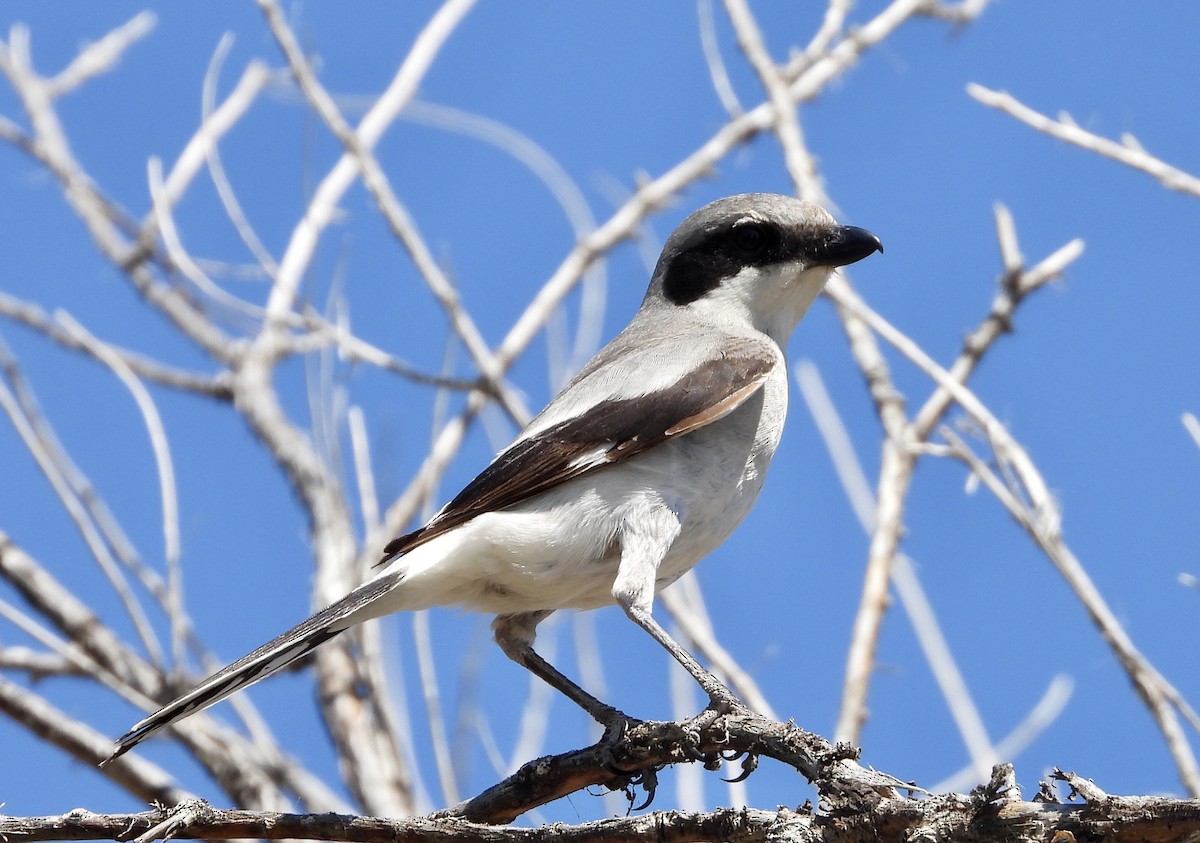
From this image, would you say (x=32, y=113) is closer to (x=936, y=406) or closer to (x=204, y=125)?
(x=204, y=125)

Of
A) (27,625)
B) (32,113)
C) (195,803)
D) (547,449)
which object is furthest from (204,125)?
(195,803)

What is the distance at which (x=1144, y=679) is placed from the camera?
3.88m

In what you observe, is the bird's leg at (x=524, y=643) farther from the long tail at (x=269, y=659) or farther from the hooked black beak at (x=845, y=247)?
the hooked black beak at (x=845, y=247)

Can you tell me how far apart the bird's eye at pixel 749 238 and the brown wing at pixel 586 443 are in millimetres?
818

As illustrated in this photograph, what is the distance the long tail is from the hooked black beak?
1.81 metres

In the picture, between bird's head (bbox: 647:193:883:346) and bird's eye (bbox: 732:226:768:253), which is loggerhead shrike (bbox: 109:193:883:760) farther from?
bird's eye (bbox: 732:226:768:253)

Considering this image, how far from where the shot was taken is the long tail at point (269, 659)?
10.8ft

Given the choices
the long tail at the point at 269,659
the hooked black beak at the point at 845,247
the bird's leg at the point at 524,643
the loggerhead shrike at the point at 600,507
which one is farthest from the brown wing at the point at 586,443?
the hooked black beak at the point at 845,247

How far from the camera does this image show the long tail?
329 cm

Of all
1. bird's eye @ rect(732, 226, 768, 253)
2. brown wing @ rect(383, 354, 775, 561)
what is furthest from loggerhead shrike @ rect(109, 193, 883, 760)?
bird's eye @ rect(732, 226, 768, 253)

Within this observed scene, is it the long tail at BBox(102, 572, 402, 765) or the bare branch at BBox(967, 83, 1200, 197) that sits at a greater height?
the bare branch at BBox(967, 83, 1200, 197)

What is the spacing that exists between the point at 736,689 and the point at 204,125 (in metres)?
3.90

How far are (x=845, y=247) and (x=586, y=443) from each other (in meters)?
1.22

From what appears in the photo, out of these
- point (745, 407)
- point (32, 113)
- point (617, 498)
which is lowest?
point (617, 498)
